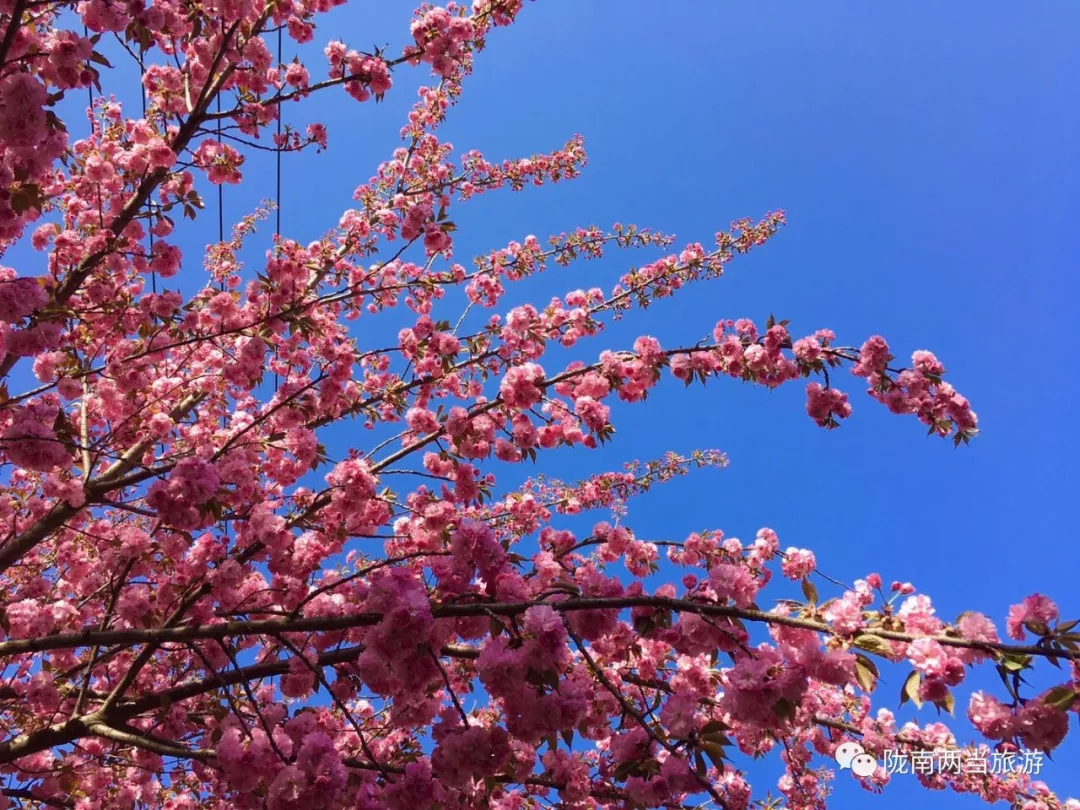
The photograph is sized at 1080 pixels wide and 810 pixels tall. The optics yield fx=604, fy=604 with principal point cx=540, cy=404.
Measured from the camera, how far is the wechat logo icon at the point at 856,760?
480cm

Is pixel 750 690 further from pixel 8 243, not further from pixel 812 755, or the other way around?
pixel 8 243

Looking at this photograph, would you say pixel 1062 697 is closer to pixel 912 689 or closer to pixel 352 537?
pixel 912 689

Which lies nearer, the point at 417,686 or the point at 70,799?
the point at 417,686

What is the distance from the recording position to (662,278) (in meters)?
6.83

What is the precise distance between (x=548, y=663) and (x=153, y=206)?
462cm

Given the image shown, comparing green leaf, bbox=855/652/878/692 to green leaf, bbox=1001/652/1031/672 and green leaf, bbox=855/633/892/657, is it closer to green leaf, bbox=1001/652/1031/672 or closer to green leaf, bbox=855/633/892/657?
green leaf, bbox=855/633/892/657

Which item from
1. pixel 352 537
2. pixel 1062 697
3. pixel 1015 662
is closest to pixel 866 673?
pixel 1015 662

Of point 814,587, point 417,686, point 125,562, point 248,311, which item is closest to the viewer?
point 814,587

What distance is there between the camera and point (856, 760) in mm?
4867

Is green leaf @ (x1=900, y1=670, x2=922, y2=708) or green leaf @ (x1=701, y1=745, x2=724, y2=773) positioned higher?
green leaf @ (x1=701, y1=745, x2=724, y2=773)

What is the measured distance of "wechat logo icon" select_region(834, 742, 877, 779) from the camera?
15.8 ft

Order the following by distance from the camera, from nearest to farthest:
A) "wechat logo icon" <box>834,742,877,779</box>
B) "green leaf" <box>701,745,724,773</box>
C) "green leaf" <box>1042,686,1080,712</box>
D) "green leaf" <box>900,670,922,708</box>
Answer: "green leaf" <box>1042,686,1080,712</box>
"green leaf" <box>900,670,922,708</box>
"green leaf" <box>701,745,724,773</box>
"wechat logo icon" <box>834,742,877,779</box>

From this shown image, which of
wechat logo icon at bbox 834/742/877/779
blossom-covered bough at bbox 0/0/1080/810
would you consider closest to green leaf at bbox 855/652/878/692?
blossom-covered bough at bbox 0/0/1080/810

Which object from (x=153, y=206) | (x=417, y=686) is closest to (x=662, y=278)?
(x=153, y=206)
